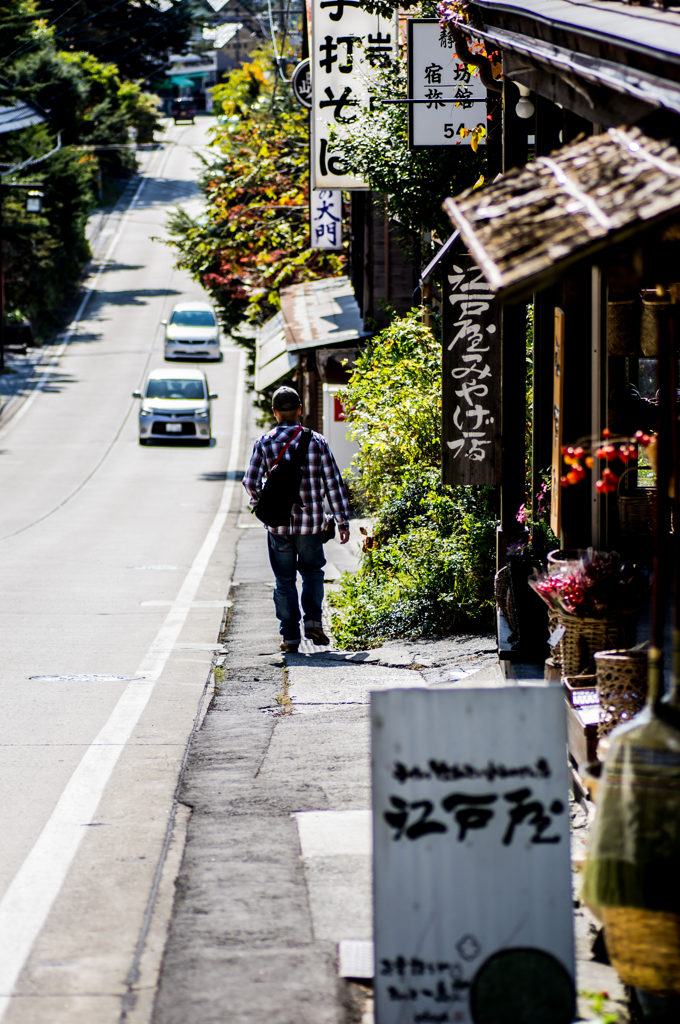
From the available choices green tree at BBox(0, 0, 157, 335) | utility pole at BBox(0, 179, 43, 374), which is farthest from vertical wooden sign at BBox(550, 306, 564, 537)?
utility pole at BBox(0, 179, 43, 374)

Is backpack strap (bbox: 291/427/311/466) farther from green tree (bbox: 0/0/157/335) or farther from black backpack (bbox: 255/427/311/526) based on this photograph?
green tree (bbox: 0/0/157/335)

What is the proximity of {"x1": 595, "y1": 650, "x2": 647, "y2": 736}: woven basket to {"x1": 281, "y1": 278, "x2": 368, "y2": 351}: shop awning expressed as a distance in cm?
1804

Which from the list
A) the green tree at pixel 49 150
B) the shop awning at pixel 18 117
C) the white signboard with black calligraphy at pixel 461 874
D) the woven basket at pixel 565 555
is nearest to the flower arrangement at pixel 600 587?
the woven basket at pixel 565 555

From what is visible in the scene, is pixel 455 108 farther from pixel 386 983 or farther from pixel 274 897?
pixel 386 983

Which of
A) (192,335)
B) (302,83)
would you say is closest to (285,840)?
(302,83)

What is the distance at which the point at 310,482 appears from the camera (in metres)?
8.95

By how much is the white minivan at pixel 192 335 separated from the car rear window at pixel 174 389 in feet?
44.9

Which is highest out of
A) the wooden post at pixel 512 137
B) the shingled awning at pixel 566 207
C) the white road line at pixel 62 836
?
the wooden post at pixel 512 137

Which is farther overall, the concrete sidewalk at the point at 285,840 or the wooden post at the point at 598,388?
the wooden post at the point at 598,388

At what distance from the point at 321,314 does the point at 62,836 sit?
2064cm

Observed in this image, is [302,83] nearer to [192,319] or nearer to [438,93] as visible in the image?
[438,93]

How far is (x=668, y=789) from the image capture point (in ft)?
10.7

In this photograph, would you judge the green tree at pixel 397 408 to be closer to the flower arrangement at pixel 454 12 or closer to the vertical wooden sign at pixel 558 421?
the flower arrangement at pixel 454 12

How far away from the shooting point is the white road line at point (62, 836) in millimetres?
4383
